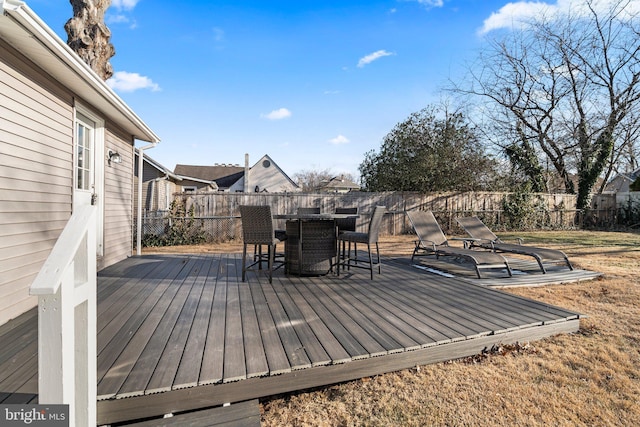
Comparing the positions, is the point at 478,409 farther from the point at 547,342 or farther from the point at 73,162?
the point at 73,162

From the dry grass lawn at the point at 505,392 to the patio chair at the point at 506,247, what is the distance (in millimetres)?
2241

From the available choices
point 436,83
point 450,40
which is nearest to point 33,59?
point 450,40

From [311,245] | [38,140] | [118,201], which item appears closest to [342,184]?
[118,201]

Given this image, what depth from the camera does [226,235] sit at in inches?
387

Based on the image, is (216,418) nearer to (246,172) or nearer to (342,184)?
(246,172)

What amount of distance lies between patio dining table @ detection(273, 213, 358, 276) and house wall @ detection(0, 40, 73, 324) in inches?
98.0

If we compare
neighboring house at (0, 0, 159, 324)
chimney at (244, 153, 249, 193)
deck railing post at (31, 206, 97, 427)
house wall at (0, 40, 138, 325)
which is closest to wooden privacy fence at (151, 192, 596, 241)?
neighboring house at (0, 0, 159, 324)

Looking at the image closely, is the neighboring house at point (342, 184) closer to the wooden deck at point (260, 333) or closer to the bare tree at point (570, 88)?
the bare tree at point (570, 88)

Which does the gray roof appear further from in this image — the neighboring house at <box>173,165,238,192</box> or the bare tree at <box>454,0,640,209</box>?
the bare tree at <box>454,0,640,209</box>

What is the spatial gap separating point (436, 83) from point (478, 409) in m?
15.3

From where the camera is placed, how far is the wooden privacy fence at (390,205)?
974 cm

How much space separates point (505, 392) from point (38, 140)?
4.62m

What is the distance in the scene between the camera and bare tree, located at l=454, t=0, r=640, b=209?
12953 mm

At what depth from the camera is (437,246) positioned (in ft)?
18.3
